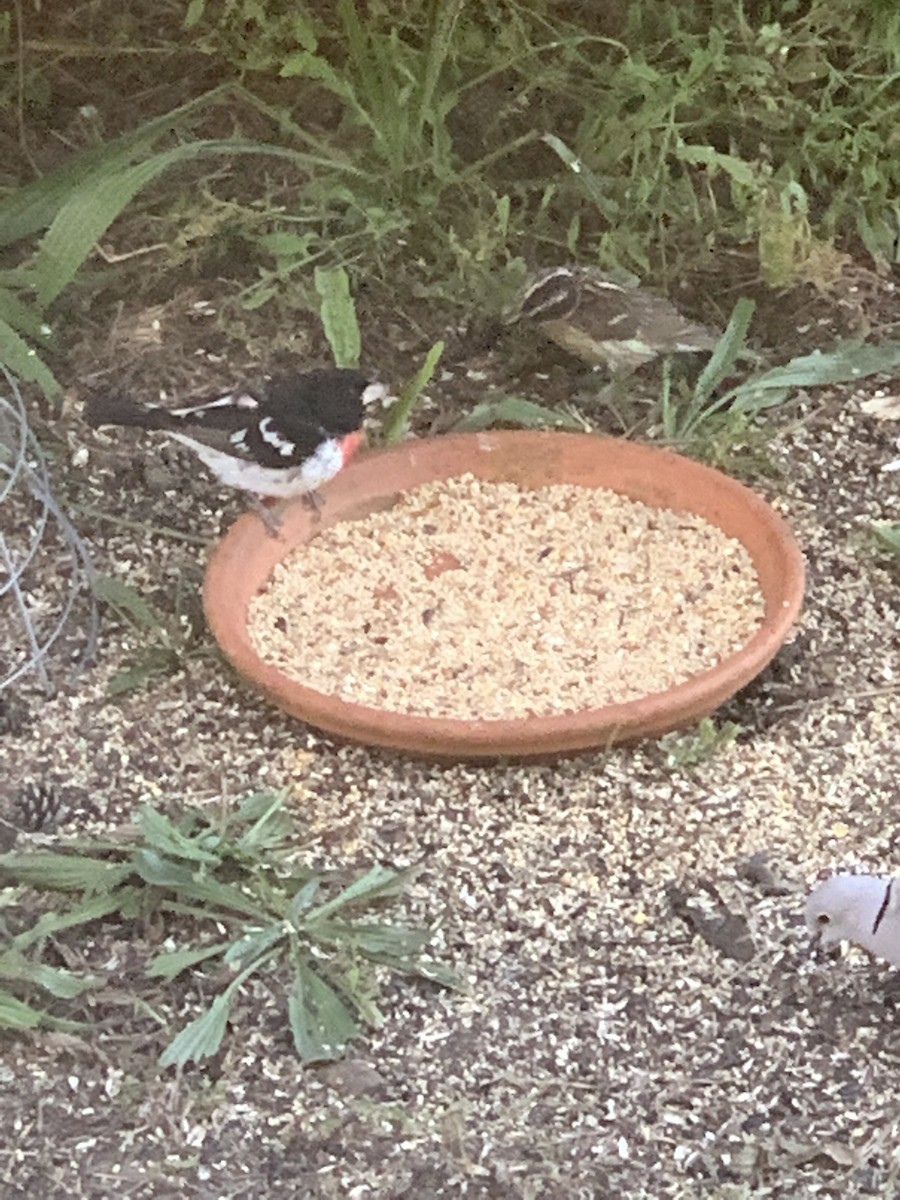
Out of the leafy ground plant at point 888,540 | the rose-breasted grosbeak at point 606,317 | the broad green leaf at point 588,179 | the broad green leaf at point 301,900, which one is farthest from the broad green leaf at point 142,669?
the broad green leaf at point 588,179

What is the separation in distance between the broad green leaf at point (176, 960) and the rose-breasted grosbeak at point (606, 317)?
1370mm

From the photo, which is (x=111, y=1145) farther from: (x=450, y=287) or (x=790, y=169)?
(x=790, y=169)

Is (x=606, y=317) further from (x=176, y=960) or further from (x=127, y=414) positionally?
(x=176, y=960)

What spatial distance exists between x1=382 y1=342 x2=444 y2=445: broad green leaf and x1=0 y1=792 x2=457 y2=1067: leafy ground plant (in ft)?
2.81

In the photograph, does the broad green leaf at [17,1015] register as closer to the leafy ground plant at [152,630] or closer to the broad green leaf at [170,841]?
the broad green leaf at [170,841]

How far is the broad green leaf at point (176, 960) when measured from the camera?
6.37ft

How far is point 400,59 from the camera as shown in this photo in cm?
314

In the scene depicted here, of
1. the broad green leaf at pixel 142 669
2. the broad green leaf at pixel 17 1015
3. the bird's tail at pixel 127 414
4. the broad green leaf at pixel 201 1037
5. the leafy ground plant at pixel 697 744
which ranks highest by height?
the bird's tail at pixel 127 414

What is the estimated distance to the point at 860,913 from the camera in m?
1.90

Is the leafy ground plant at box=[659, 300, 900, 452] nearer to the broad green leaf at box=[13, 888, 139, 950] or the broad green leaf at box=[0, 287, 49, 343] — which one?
the broad green leaf at box=[0, 287, 49, 343]

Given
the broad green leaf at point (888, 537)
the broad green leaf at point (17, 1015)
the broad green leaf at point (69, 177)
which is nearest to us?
the broad green leaf at point (17, 1015)

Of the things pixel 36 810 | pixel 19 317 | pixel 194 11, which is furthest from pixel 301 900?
pixel 194 11

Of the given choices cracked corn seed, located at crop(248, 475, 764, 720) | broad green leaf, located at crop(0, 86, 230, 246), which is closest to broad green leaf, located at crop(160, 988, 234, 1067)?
cracked corn seed, located at crop(248, 475, 764, 720)

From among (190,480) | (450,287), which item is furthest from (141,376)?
(450,287)
